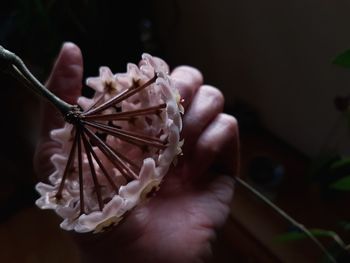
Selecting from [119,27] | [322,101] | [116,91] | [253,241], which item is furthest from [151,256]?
[119,27]

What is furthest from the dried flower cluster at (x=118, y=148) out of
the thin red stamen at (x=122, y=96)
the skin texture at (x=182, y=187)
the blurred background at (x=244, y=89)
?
the blurred background at (x=244, y=89)

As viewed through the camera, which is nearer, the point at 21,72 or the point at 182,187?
the point at 21,72

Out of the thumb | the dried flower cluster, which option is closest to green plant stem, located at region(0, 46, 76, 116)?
the dried flower cluster

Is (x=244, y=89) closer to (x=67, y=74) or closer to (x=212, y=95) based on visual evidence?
(x=212, y=95)

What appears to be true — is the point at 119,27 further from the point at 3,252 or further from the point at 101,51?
the point at 3,252

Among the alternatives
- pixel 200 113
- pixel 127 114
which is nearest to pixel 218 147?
pixel 200 113

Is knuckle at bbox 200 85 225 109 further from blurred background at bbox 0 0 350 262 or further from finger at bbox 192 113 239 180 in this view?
blurred background at bbox 0 0 350 262
